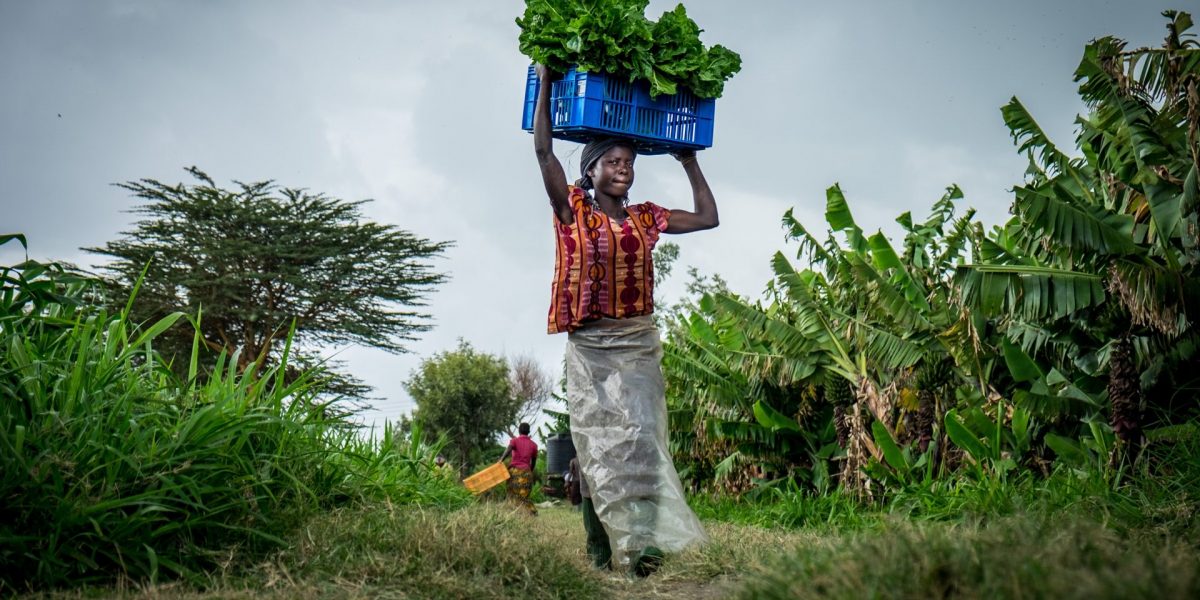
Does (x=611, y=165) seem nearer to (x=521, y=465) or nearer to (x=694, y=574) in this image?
(x=694, y=574)

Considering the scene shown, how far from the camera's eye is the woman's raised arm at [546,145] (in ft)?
19.8

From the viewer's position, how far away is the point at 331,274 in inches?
1227

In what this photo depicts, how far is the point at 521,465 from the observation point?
16359mm

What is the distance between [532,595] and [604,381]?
1710 millimetres

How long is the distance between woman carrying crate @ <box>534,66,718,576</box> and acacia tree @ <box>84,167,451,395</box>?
24.3 metres

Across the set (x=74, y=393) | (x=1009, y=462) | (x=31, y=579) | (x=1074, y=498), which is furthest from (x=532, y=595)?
(x=1009, y=462)

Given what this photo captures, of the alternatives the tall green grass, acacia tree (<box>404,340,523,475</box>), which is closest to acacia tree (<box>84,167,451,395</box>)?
acacia tree (<box>404,340,523,475</box>)

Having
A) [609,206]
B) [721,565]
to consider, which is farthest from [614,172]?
[721,565]

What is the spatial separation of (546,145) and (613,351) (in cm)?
129

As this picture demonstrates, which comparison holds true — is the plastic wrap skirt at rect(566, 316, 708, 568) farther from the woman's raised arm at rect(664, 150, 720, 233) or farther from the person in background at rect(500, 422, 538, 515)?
the person in background at rect(500, 422, 538, 515)

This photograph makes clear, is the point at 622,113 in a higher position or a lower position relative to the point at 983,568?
higher

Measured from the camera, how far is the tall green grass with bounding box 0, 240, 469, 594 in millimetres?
4602

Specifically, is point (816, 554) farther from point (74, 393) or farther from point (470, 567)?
point (74, 393)

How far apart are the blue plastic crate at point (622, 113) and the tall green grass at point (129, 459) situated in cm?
231
